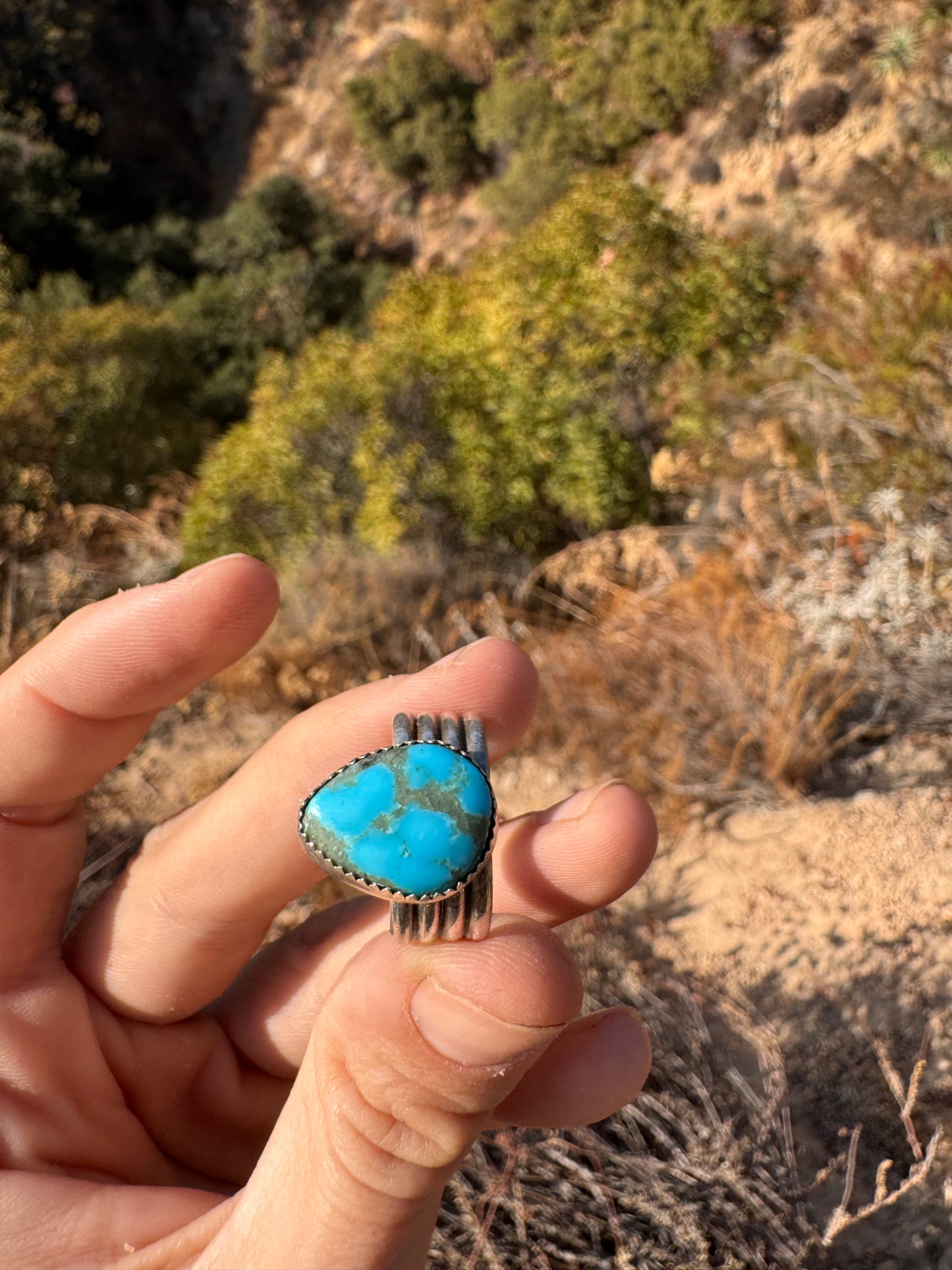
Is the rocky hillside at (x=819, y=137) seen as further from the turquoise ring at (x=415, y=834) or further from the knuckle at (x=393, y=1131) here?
the knuckle at (x=393, y=1131)

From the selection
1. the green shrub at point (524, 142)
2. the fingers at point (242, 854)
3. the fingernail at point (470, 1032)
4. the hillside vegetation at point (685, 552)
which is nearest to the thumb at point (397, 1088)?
the fingernail at point (470, 1032)

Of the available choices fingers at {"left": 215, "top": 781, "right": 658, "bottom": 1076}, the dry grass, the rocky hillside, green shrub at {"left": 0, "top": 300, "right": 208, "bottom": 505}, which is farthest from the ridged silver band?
green shrub at {"left": 0, "top": 300, "right": 208, "bottom": 505}

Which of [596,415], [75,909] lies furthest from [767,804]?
[596,415]

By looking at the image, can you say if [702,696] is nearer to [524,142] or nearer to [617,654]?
[617,654]

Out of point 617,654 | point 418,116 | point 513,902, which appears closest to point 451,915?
point 513,902

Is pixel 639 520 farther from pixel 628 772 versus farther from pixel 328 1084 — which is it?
pixel 328 1084

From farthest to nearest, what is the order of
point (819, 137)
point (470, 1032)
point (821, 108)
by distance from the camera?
point (819, 137) → point (821, 108) → point (470, 1032)
